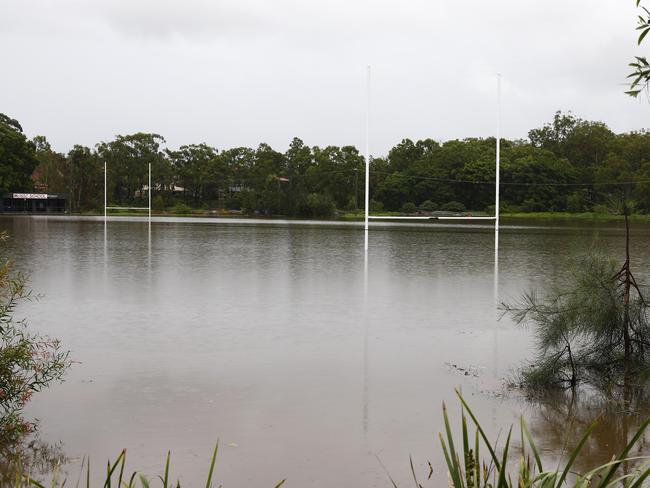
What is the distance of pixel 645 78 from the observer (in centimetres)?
296

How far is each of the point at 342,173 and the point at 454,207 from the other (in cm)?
1648

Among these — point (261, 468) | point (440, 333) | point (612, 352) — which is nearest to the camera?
point (261, 468)

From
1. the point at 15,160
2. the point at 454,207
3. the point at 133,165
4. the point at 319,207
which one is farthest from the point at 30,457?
the point at 133,165

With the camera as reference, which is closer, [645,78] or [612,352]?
[645,78]

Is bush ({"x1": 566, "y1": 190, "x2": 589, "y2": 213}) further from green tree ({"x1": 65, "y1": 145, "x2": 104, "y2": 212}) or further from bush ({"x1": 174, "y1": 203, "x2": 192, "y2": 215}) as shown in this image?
green tree ({"x1": 65, "y1": 145, "x2": 104, "y2": 212})

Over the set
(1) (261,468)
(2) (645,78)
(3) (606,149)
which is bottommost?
(1) (261,468)

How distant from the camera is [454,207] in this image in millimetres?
55438

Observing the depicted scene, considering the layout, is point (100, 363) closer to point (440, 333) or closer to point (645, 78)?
point (440, 333)

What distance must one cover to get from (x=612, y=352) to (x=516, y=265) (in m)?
11.5

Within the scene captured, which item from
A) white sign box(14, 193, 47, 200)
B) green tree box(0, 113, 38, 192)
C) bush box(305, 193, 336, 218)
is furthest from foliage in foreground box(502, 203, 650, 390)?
white sign box(14, 193, 47, 200)

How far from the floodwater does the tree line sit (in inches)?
1625

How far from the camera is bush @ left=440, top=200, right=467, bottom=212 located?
180 feet

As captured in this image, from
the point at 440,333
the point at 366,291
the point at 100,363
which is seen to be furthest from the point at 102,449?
the point at 366,291

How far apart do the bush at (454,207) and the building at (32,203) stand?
37.5 metres
